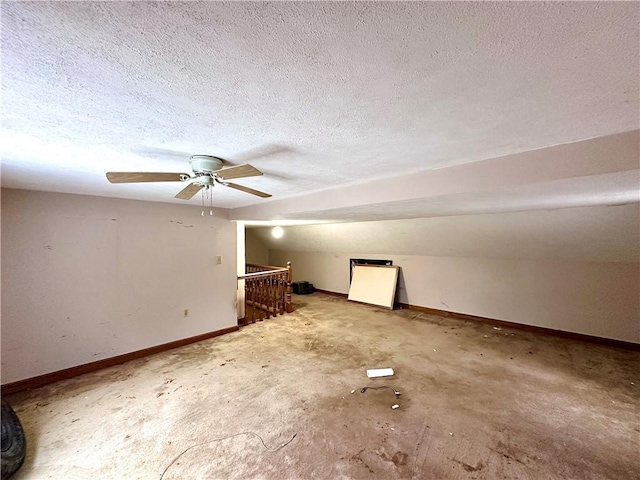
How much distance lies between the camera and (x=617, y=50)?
0.80m

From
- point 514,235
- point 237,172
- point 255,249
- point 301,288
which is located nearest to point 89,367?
point 237,172

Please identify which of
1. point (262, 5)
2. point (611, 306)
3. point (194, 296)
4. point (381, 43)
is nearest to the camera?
point (262, 5)

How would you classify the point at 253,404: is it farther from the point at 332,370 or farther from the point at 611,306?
the point at 611,306

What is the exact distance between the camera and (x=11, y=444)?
6.23 ft

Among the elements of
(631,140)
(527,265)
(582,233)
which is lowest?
(527,265)

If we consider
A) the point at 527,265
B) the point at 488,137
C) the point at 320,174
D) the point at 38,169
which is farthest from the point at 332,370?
the point at 527,265

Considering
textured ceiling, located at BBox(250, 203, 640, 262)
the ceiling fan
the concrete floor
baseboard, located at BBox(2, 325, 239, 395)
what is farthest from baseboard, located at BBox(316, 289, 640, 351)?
the ceiling fan

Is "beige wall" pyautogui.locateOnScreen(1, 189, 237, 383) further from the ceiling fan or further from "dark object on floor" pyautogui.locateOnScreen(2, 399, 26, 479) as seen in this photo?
the ceiling fan

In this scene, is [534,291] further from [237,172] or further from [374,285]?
[237,172]

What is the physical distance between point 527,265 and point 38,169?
6.16 metres

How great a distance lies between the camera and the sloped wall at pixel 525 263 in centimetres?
353

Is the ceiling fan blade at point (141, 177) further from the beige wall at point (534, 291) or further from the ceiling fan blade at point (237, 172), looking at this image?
the beige wall at point (534, 291)

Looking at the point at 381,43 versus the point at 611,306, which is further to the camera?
the point at 611,306

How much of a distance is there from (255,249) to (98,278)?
535 cm
